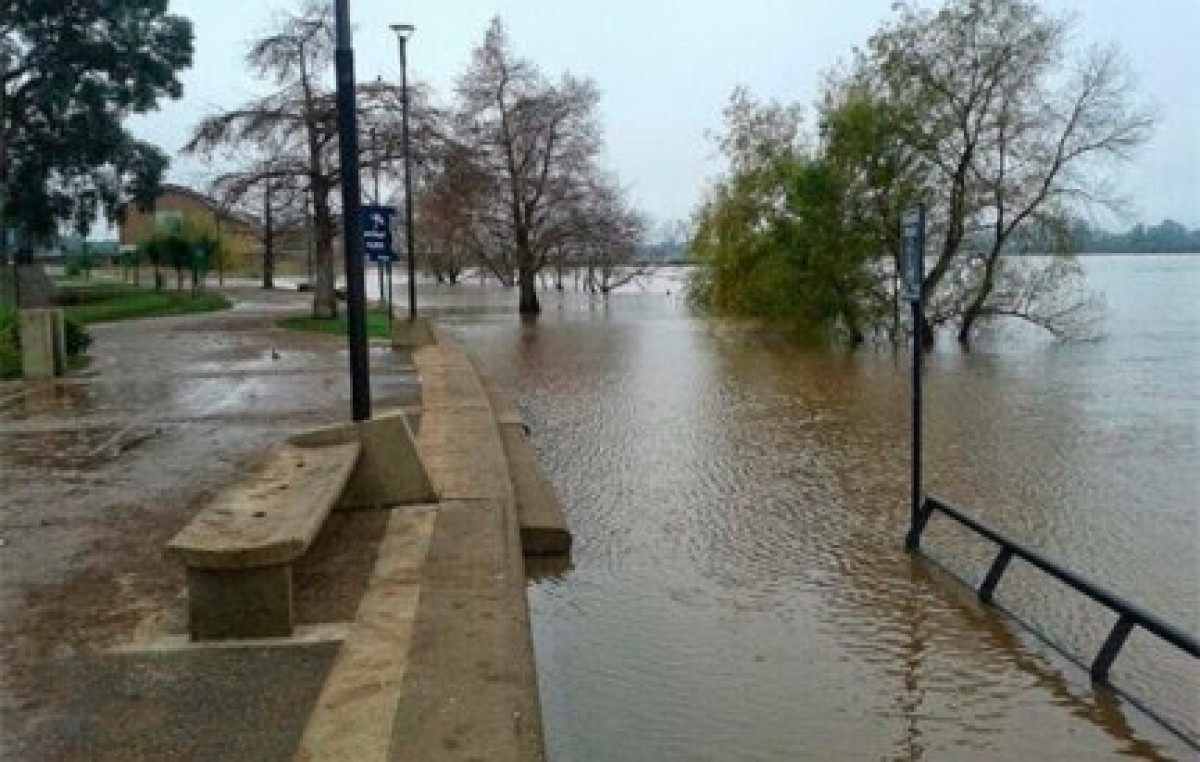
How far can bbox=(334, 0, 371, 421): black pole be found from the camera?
25.8 ft

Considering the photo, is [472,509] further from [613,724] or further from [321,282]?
[321,282]

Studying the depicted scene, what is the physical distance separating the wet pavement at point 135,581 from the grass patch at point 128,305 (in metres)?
19.3

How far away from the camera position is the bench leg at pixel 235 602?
500 centimetres

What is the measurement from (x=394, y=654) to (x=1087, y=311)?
3224 centimetres

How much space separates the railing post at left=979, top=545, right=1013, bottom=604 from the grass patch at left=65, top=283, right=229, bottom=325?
27.4 metres

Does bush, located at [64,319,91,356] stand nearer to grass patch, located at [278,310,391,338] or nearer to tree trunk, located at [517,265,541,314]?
grass patch, located at [278,310,391,338]

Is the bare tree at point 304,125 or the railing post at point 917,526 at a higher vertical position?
the bare tree at point 304,125

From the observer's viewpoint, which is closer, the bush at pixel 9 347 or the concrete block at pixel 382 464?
the concrete block at pixel 382 464

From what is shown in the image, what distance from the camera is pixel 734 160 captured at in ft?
113

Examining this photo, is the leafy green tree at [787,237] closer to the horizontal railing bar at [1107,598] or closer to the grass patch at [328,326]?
the grass patch at [328,326]

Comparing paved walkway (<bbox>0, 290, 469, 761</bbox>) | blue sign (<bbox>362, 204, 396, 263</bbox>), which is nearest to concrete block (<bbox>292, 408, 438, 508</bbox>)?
paved walkway (<bbox>0, 290, 469, 761</bbox>)

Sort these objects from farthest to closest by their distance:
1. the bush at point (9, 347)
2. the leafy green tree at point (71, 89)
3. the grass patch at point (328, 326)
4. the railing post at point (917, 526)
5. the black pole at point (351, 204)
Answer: the leafy green tree at point (71, 89) < the grass patch at point (328, 326) < the bush at point (9, 347) < the railing post at point (917, 526) < the black pole at point (351, 204)

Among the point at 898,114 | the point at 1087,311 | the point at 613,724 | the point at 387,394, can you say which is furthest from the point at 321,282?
the point at 613,724

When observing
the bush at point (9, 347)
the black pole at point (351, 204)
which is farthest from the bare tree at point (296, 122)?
the black pole at point (351, 204)
